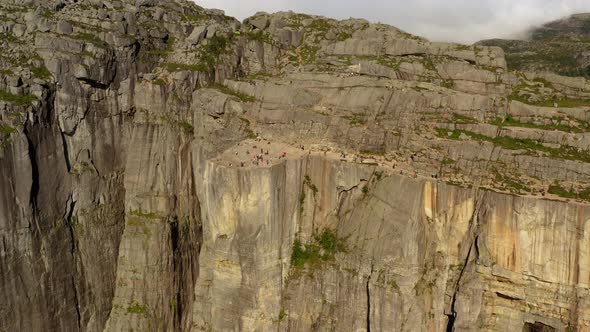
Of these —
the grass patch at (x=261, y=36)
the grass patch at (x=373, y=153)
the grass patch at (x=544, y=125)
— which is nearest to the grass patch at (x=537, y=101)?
the grass patch at (x=544, y=125)

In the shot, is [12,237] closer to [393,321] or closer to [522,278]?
[393,321]

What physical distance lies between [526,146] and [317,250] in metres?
14.2

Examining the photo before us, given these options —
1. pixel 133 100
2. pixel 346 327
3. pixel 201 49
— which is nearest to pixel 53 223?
pixel 133 100

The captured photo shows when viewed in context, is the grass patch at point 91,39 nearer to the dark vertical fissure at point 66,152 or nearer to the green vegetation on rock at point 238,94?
the dark vertical fissure at point 66,152

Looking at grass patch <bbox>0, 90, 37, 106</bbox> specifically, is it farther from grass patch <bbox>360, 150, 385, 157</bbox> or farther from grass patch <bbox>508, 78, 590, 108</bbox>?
grass patch <bbox>508, 78, 590, 108</bbox>

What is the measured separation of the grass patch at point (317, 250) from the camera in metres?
30.6

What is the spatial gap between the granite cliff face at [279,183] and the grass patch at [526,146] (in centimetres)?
12

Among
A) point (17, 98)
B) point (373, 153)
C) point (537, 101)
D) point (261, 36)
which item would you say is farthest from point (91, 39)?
point (537, 101)

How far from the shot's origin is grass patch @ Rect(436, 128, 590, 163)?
28219 mm

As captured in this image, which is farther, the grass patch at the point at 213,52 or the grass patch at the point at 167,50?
the grass patch at the point at 167,50

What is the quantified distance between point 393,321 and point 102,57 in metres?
27.3

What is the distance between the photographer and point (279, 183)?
30.4 metres

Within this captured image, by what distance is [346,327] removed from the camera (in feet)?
98.4

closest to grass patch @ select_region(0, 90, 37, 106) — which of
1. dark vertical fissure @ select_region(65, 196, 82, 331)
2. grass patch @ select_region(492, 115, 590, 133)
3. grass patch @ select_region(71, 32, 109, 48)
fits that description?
grass patch @ select_region(71, 32, 109, 48)
